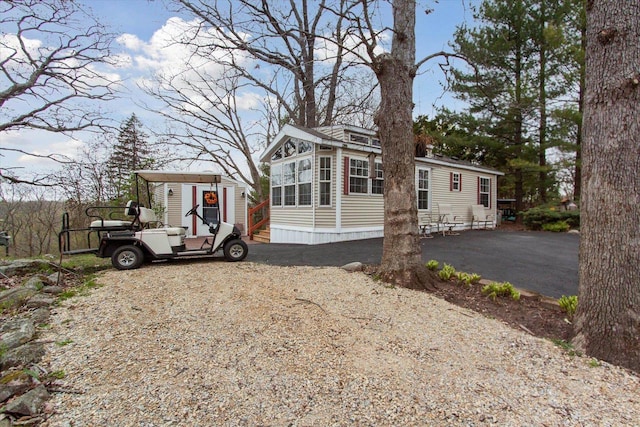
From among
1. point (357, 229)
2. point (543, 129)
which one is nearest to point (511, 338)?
point (357, 229)

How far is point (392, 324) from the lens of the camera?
3.01 metres

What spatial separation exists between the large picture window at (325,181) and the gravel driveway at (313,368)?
564cm

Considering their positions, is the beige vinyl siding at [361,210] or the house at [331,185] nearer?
the house at [331,185]

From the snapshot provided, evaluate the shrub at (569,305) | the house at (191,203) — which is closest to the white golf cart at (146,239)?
the shrub at (569,305)

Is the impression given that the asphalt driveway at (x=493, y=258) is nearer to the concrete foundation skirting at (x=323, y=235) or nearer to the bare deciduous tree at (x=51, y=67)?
the concrete foundation skirting at (x=323, y=235)

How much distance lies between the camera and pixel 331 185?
9.04 m

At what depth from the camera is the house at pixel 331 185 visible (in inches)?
356

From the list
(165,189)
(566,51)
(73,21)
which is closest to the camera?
(73,21)

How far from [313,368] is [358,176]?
763 cm

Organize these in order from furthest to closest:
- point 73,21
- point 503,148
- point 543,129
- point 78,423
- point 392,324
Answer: point 503,148 < point 543,129 < point 73,21 < point 392,324 < point 78,423

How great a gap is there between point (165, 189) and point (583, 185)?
12.6 meters

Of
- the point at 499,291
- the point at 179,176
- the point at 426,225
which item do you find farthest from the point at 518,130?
the point at 179,176

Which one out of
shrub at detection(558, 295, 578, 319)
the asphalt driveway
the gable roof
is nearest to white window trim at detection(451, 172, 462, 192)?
the gable roof

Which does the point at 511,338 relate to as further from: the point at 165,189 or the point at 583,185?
the point at 165,189
